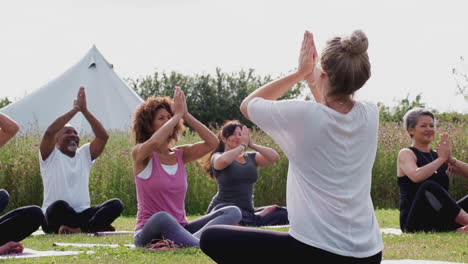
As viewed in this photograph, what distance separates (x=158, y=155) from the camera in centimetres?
537

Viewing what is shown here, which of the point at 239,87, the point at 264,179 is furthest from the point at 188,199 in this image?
the point at 239,87

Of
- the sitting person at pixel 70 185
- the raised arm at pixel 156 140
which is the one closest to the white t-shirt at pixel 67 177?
the sitting person at pixel 70 185

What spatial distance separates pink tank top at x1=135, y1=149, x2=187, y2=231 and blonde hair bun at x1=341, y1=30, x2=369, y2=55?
2.76 metres

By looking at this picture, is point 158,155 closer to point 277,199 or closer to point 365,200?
point 365,200

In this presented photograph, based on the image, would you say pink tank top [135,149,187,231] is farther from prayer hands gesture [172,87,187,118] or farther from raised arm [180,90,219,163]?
prayer hands gesture [172,87,187,118]

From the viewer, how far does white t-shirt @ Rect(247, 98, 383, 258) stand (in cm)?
273

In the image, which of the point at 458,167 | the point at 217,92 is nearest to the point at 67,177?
the point at 458,167

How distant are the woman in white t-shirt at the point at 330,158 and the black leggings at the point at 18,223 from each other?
3374 millimetres

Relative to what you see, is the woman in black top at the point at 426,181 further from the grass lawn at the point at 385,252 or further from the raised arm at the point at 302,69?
the raised arm at the point at 302,69

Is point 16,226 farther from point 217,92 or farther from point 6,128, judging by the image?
point 217,92

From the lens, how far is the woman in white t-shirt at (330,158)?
275cm

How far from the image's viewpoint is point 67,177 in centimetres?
772

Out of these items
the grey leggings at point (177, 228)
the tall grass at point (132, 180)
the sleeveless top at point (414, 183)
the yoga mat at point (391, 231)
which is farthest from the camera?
the tall grass at point (132, 180)

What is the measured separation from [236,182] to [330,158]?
484 cm
